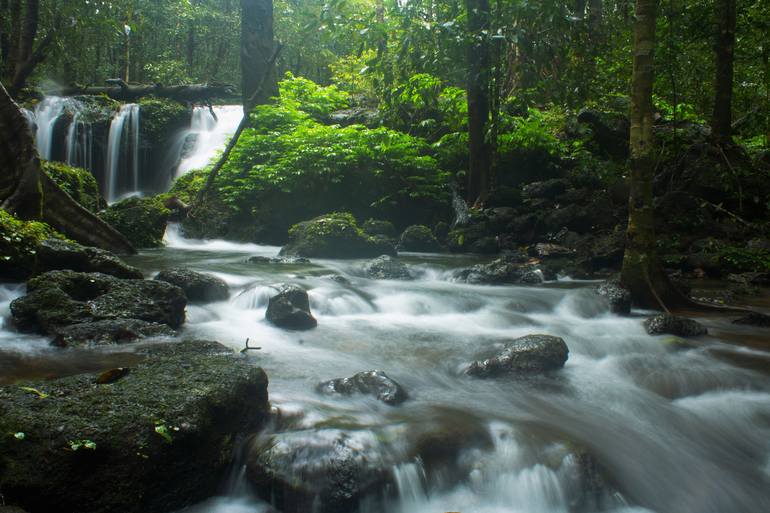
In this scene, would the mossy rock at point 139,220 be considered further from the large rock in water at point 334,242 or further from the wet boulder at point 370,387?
the wet boulder at point 370,387

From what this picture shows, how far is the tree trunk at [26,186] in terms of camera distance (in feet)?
27.0

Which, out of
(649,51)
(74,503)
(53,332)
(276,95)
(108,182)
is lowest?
(74,503)

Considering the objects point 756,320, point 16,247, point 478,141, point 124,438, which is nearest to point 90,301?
point 16,247

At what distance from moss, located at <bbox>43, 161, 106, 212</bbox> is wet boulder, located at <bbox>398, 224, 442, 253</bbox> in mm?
6933

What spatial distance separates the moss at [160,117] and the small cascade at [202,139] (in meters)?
0.42

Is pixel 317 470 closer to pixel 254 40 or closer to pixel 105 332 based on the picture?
pixel 105 332

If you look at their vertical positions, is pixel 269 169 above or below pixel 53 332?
above

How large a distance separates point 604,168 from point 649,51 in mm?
6257

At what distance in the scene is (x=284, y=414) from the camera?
13.4 feet

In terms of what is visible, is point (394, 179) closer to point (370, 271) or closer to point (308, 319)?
point (370, 271)

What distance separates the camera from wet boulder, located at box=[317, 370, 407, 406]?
182 inches

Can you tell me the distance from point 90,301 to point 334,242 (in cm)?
648

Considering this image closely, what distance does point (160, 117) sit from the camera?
19.3 metres

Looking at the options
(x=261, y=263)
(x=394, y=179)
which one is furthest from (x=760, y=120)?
(x=261, y=263)
